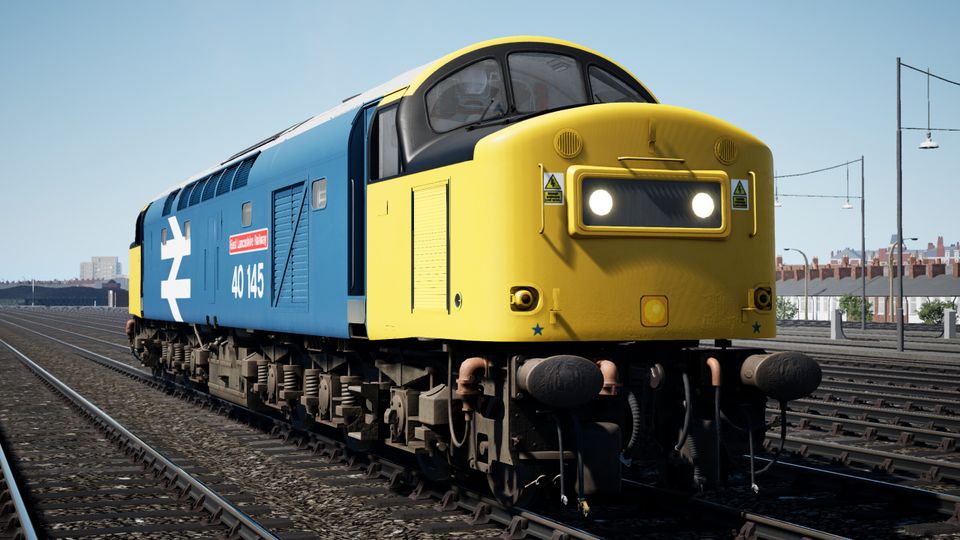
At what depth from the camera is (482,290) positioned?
7.67 m

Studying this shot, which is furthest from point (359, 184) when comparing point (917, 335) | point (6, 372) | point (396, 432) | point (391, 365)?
point (917, 335)

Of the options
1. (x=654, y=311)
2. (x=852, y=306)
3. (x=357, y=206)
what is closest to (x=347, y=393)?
(x=357, y=206)

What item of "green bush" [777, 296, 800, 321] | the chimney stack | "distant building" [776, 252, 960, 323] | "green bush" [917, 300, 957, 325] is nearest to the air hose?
"distant building" [776, 252, 960, 323]

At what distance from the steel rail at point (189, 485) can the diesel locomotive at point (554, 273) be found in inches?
59.5

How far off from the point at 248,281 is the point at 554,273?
674cm

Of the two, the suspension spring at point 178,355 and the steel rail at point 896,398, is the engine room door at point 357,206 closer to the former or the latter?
the steel rail at point 896,398

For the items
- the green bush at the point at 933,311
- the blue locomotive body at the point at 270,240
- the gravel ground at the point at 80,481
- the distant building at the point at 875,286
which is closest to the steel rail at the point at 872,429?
the blue locomotive body at the point at 270,240

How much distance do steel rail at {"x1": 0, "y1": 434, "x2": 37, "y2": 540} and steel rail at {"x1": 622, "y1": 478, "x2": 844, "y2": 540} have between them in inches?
203

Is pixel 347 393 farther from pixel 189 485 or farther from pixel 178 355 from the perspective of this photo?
pixel 178 355

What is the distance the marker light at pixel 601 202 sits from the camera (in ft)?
25.2

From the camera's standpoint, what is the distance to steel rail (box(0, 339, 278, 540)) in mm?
8359

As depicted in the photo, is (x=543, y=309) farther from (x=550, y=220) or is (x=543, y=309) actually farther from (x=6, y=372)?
(x=6, y=372)

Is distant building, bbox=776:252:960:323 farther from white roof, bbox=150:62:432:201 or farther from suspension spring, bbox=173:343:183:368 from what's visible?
white roof, bbox=150:62:432:201

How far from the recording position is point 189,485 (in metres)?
10.2
